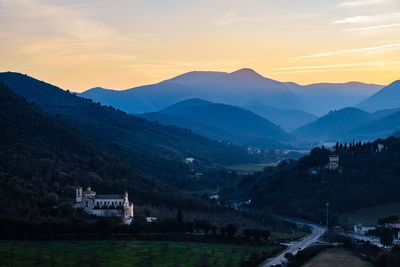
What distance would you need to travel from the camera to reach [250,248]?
246 feet

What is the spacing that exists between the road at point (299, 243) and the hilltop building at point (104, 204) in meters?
20.2

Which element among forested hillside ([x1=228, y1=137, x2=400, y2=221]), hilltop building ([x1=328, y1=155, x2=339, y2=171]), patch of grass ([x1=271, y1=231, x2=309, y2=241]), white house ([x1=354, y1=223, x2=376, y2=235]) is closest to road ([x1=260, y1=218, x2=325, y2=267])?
patch of grass ([x1=271, y1=231, x2=309, y2=241])

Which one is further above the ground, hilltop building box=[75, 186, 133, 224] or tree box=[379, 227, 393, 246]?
hilltop building box=[75, 186, 133, 224]

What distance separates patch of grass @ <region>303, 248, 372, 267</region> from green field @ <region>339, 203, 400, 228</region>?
2556 centimetres

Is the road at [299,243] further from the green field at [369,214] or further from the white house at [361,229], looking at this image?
the green field at [369,214]

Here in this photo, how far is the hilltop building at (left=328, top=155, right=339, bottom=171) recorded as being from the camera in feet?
401

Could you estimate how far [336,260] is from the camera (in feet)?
226

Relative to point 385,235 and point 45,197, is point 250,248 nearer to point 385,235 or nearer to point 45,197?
point 385,235

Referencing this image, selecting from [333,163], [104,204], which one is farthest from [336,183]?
[104,204]

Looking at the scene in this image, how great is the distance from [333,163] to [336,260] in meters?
55.6

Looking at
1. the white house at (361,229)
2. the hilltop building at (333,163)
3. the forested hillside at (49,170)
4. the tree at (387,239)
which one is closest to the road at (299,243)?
the white house at (361,229)

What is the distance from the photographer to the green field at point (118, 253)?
6112cm

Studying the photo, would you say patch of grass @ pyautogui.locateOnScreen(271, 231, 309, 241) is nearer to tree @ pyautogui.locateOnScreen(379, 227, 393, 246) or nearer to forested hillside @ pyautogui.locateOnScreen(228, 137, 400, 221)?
tree @ pyautogui.locateOnScreen(379, 227, 393, 246)

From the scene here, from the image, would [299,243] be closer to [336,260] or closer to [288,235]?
[288,235]
